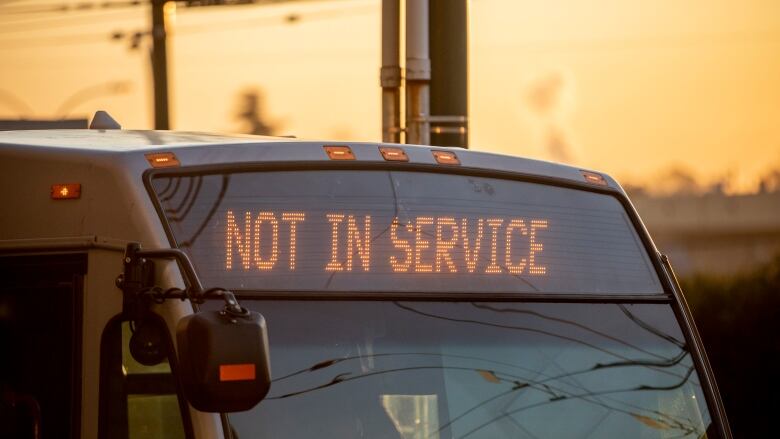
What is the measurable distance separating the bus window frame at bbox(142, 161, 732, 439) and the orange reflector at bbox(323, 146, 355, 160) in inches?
1.3

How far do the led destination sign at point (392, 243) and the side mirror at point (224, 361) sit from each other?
0.68m

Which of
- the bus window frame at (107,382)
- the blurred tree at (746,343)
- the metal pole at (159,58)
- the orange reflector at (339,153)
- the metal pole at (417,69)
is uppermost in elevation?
the metal pole at (159,58)

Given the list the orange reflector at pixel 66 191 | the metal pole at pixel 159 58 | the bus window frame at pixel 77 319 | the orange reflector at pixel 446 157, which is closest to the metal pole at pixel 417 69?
the orange reflector at pixel 446 157

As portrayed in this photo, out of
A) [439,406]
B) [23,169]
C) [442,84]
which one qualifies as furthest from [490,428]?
[442,84]

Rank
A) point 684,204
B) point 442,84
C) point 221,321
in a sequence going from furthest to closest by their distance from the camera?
point 684,204
point 442,84
point 221,321

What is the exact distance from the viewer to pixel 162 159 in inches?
226

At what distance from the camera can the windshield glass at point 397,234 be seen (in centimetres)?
560

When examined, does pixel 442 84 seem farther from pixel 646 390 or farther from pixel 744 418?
pixel 744 418

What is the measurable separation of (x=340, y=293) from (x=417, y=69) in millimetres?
6809

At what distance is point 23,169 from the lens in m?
6.14

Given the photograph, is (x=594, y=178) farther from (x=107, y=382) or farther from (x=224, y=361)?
(x=224, y=361)

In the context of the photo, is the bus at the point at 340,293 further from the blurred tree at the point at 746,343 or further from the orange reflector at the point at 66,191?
the blurred tree at the point at 746,343

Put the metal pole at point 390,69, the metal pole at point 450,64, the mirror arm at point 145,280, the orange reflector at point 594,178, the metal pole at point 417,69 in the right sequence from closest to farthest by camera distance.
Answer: the mirror arm at point 145,280
the orange reflector at point 594,178
the metal pole at point 417,69
the metal pole at point 450,64
the metal pole at point 390,69

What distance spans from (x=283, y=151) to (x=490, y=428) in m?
1.18
